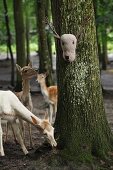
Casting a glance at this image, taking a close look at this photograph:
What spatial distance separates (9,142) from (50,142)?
2187mm

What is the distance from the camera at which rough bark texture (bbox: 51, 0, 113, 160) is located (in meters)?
7.17

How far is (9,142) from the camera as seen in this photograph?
9.28 meters

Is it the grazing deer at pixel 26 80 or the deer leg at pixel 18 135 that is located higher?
the grazing deer at pixel 26 80

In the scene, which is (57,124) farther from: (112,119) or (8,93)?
(112,119)

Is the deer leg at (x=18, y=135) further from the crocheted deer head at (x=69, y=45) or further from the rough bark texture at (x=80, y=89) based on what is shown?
the crocheted deer head at (x=69, y=45)

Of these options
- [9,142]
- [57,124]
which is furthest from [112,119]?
[57,124]

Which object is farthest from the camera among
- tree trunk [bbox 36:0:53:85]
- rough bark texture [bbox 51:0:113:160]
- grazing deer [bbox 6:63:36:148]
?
tree trunk [bbox 36:0:53:85]

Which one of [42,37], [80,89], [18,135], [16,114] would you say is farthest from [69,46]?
[42,37]

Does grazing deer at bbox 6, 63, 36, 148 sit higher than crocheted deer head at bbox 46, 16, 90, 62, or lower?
lower

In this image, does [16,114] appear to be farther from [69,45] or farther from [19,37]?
[19,37]

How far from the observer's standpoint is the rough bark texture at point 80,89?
717cm

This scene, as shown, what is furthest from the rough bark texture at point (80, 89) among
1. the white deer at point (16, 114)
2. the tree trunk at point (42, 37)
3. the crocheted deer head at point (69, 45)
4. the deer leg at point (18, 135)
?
the tree trunk at point (42, 37)

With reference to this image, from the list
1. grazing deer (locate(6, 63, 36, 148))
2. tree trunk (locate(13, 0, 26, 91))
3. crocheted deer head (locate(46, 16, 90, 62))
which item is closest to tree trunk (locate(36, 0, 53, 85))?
tree trunk (locate(13, 0, 26, 91))

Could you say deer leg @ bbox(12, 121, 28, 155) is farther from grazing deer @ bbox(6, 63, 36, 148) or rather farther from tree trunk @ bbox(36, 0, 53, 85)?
tree trunk @ bbox(36, 0, 53, 85)
